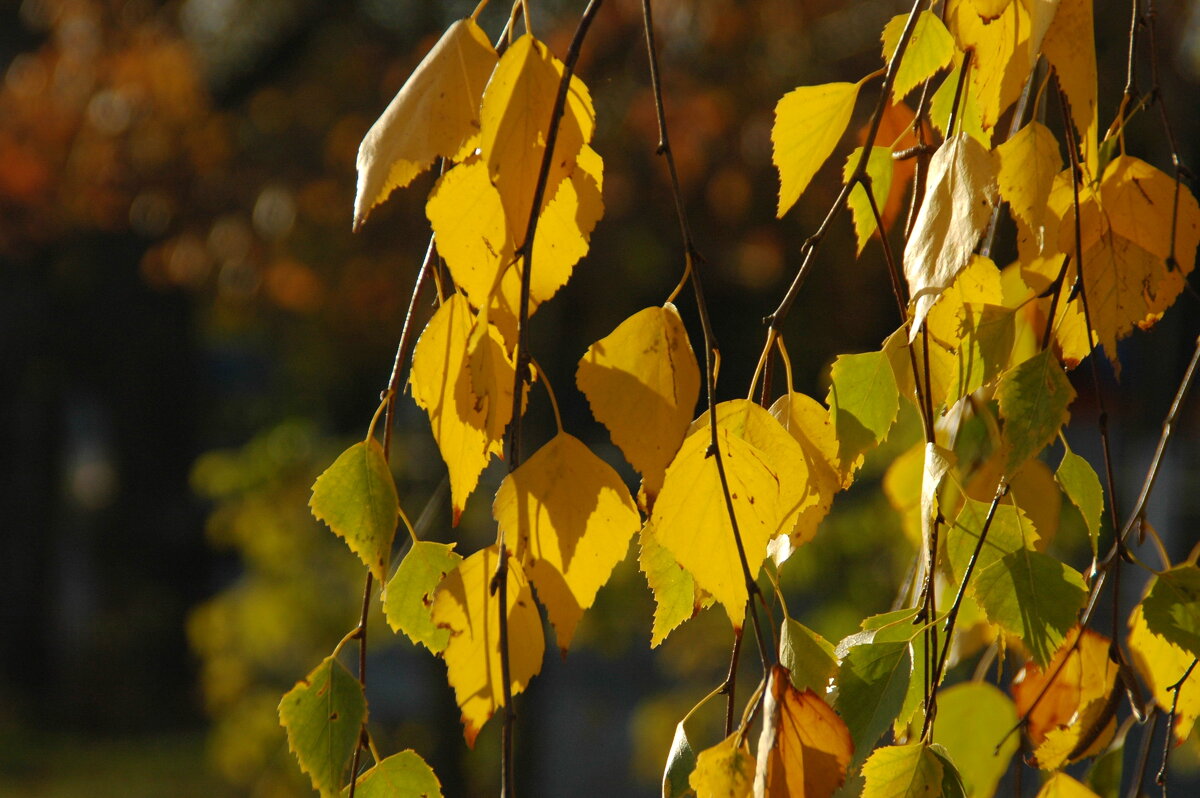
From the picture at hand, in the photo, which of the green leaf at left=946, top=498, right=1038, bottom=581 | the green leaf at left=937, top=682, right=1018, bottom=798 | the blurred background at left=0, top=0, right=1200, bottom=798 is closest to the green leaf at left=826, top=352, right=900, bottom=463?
the green leaf at left=946, top=498, right=1038, bottom=581

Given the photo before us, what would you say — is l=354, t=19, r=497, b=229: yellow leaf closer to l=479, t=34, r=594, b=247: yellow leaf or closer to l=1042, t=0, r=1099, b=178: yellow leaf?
l=479, t=34, r=594, b=247: yellow leaf

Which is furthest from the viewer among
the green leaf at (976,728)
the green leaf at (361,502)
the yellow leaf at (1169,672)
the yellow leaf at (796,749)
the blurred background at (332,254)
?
the blurred background at (332,254)

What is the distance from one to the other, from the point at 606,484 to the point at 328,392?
6582 mm

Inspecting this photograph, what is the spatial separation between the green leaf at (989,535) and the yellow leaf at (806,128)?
0.54 feet

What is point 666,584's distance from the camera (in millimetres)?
548

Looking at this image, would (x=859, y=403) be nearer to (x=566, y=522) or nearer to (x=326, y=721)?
(x=566, y=522)

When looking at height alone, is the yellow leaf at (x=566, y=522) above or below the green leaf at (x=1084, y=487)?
above

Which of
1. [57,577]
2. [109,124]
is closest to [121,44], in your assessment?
[109,124]

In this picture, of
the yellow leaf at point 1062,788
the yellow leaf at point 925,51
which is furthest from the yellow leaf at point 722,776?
the yellow leaf at point 925,51

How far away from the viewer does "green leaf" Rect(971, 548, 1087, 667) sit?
519mm

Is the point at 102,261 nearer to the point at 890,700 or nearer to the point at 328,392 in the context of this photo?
the point at 328,392

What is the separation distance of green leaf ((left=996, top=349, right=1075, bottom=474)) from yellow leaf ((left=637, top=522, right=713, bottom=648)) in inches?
5.8

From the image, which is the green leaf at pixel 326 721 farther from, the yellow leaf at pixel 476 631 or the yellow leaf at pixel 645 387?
the yellow leaf at pixel 645 387

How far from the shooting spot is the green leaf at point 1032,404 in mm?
508
